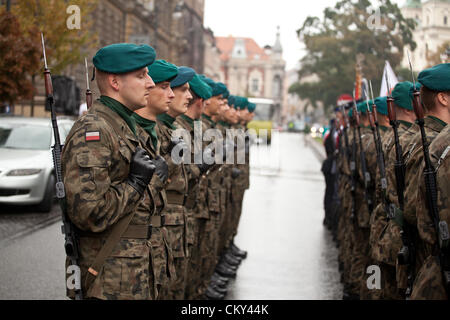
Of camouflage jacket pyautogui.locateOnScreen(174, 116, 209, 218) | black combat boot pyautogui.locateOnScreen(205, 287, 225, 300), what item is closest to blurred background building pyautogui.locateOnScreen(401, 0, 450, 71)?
black combat boot pyautogui.locateOnScreen(205, 287, 225, 300)

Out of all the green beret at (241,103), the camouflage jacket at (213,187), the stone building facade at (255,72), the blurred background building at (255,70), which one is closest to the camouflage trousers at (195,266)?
the camouflage jacket at (213,187)

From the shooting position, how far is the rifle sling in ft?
12.3

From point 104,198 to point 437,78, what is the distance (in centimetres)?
197

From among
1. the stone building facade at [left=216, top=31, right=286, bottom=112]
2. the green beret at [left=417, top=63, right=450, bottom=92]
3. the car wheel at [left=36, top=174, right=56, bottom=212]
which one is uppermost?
the stone building facade at [left=216, top=31, right=286, bottom=112]

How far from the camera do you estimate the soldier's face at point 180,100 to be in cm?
564

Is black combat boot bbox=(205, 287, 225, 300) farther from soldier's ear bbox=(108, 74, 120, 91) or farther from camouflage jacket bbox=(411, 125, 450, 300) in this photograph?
camouflage jacket bbox=(411, 125, 450, 300)

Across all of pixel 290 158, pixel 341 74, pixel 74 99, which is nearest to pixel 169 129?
pixel 74 99

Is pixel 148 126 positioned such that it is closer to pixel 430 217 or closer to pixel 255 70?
pixel 430 217

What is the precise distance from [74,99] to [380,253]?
56.0 ft

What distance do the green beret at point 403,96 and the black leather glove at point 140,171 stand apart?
317 cm

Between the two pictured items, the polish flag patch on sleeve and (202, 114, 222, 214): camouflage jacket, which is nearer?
the polish flag patch on sleeve

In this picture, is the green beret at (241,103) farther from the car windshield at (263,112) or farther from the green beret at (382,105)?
the car windshield at (263,112)

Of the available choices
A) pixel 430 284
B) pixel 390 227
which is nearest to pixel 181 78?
pixel 390 227
